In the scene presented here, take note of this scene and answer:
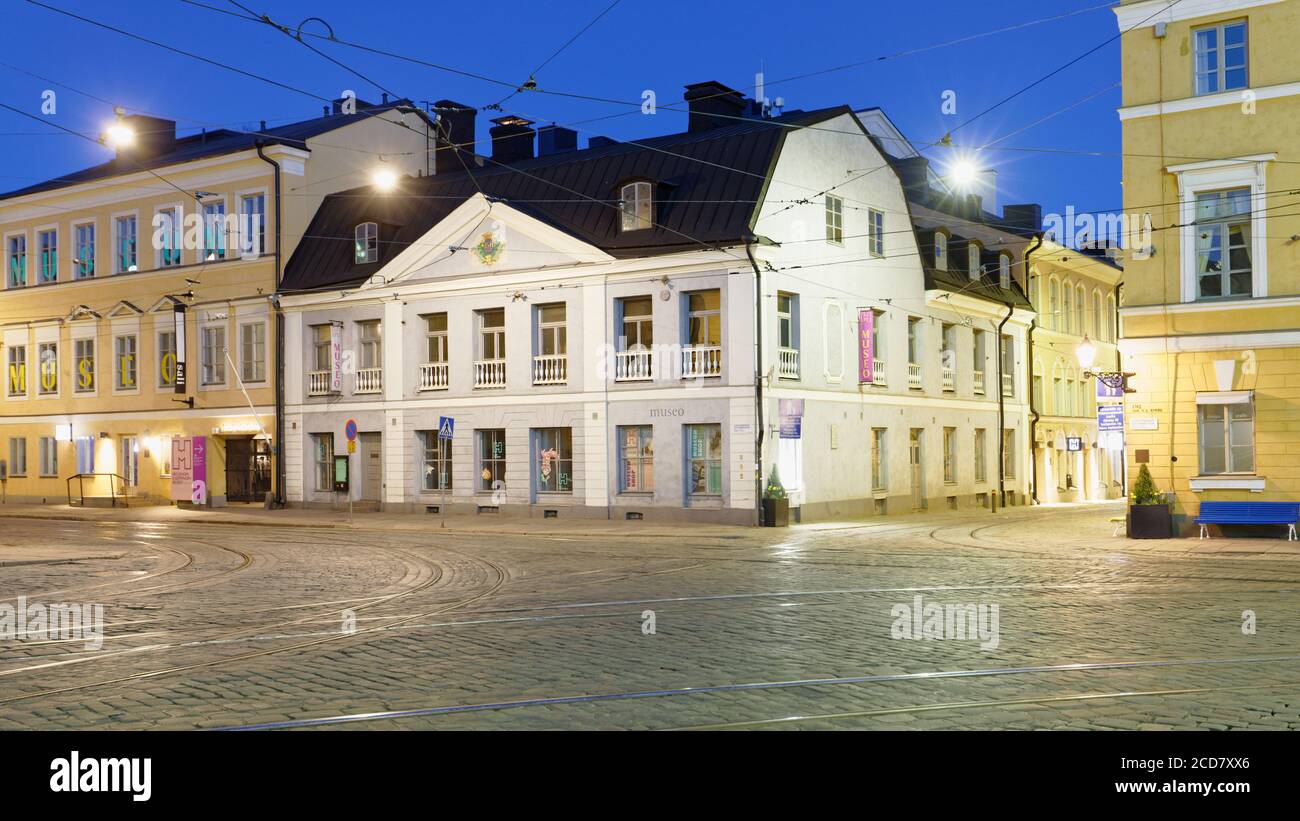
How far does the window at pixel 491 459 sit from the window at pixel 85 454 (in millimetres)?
17144

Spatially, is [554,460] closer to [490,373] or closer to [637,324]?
[490,373]

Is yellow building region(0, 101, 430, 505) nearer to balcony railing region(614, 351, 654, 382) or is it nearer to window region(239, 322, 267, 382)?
window region(239, 322, 267, 382)

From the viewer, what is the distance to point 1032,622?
1281cm

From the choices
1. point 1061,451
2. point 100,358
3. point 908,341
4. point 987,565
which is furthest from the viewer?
point 1061,451

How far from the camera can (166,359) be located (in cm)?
4178

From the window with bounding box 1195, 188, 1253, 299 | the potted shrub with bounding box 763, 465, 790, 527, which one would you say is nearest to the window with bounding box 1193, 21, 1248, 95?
the window with bounding box 1195, 188, 1253, 299

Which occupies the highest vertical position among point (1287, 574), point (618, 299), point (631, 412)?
point (618, 299)

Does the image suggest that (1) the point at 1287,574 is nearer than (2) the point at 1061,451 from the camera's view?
Yes

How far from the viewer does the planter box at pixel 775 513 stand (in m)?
30.0

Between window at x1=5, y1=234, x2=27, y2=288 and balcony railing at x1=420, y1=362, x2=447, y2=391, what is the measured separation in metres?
19.5
